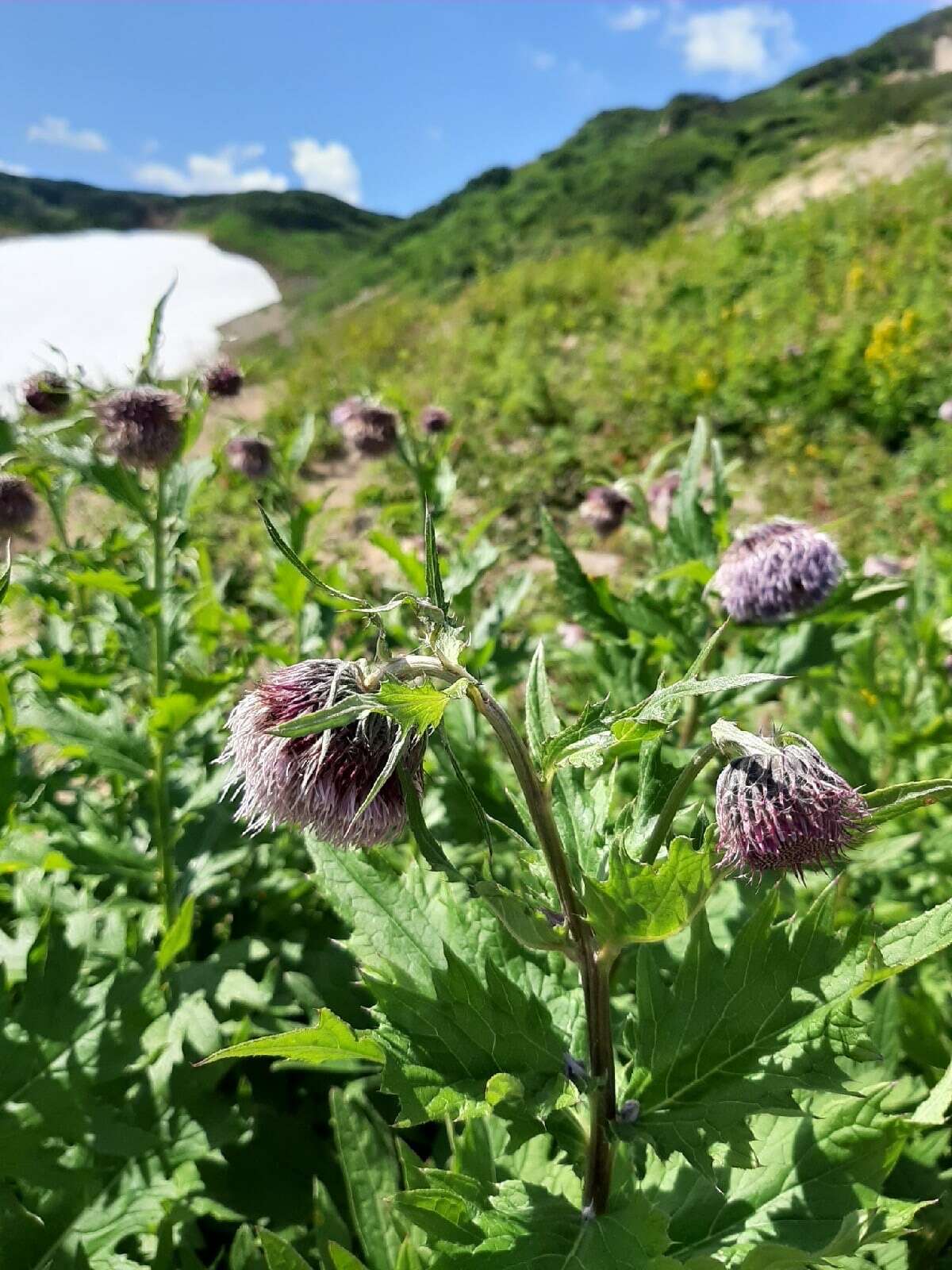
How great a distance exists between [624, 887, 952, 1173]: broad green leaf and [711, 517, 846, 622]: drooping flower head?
1.00 meters

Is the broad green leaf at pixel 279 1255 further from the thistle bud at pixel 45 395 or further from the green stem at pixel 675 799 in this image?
the thistle bud at pixel 45 395

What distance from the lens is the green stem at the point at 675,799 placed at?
39.0 inches

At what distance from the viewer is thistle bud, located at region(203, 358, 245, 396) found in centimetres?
283

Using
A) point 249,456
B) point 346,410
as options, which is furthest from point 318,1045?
point 346,410

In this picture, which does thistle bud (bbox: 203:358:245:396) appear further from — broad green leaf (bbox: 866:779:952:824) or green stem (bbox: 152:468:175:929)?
broad green leaf (bbox: 866:779:952:824)

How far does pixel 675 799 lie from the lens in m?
1.01

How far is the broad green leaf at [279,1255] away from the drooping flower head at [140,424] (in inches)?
69.7

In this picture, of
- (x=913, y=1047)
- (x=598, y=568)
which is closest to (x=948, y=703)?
Answer: (x=913, y=1047)

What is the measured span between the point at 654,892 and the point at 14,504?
2.49 meters

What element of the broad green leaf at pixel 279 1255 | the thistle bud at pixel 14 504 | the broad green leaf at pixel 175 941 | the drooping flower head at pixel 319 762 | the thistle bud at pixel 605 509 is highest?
the thistle bud at pixel 14 504

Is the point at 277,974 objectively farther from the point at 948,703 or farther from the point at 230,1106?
the point at 948,703

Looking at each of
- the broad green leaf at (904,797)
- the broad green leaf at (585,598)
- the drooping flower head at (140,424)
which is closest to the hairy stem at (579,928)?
the broad green leaf at (904,797)

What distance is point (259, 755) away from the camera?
3.41 feet

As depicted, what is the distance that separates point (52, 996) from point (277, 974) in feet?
2.66
